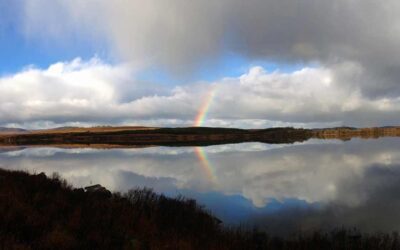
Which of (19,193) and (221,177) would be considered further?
(221,177)

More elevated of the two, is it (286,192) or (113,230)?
(113,230)

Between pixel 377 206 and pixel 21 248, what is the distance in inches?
678

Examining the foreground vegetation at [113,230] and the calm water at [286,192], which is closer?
the foreground vegetation at [113,230]

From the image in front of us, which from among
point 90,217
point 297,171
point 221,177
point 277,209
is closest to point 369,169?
point 297,171

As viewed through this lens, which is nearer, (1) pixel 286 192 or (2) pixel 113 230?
(2) pixel 113 230

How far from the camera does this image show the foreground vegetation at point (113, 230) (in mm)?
9000

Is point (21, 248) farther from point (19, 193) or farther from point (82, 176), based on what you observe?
point (82, 176)

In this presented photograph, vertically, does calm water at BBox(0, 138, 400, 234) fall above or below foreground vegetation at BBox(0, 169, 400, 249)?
below

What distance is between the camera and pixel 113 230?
33.7 feet

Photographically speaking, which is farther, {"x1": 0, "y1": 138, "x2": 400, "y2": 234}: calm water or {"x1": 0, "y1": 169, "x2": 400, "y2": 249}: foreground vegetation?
{"x1": 0, "y1": 138, "x2": 400, "y2": 234}: calm water

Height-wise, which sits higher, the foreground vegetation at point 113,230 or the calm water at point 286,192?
the foreground vegetation at point 113,230

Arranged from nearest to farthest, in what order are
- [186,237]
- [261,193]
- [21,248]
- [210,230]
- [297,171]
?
[21,248] < [186,237] < [210,230] < [261,193] < [297,171]

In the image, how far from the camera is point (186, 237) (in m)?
11.1

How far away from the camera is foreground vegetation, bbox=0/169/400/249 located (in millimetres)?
9000
